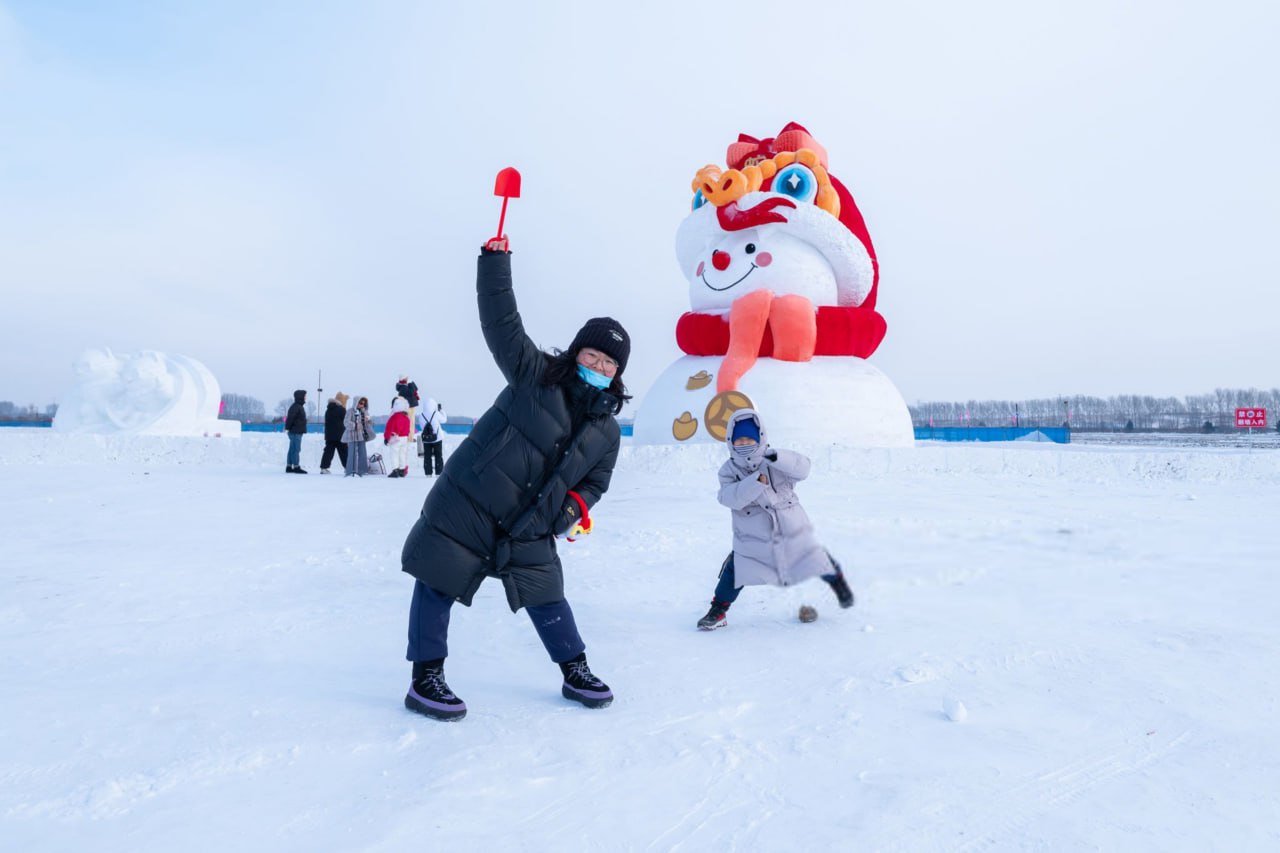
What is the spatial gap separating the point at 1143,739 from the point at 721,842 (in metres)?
1.54

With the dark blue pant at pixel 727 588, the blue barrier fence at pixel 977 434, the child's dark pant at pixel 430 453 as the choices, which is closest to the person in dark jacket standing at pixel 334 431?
the child's dark pant at pixel 430 453

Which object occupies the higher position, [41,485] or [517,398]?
[517,398]

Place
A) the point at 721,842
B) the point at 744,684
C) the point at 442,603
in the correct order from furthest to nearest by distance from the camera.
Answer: the point at 744,684 → the point at 442,603 → the point at 721,842

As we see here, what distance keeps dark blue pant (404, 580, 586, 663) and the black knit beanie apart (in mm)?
968

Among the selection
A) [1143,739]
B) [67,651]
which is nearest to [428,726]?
[67,651]

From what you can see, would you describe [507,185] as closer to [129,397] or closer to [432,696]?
[432,696]

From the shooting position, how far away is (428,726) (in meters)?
2.52

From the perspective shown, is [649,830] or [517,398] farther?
[517,398]

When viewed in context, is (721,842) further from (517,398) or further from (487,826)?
(517,398)

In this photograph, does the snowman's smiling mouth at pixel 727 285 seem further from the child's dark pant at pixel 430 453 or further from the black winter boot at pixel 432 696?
the black winter boot at pixel 432 696

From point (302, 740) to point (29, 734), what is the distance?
884 mm

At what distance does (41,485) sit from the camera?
33.1ft

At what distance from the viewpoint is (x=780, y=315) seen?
12.5 meters

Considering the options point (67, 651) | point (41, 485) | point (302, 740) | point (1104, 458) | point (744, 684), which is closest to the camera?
point (302, 740)
